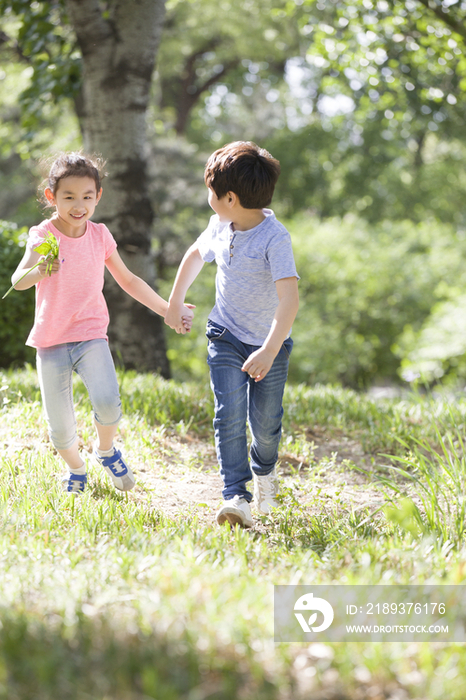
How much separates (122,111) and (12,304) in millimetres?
1925

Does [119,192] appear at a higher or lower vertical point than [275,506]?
higher

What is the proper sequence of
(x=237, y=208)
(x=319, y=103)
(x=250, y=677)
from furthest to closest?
(x=319, y=103) < (x=237, y=208) < (x=250, y=677)

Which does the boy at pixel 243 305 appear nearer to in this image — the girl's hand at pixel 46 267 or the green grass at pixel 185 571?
the green grass at pixel 185 571

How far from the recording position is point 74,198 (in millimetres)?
2672

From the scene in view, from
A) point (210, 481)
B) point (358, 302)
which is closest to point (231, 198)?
point (210, 481)

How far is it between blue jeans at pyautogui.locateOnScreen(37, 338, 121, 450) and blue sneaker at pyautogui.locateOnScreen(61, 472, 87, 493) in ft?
0.62

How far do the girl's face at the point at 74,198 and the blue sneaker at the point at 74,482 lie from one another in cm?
119

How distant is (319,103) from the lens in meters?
24.4

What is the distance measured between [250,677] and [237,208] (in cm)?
187

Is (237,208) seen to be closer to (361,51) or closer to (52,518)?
(52,518)

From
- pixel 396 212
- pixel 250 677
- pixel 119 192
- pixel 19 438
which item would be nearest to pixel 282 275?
pixel 250 677

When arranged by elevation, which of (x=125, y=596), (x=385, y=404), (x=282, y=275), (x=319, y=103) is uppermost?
(x=319, y=103)

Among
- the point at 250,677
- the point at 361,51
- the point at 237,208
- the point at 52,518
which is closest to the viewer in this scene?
the point at 250,677

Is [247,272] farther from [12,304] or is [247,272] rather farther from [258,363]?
[12,304]
